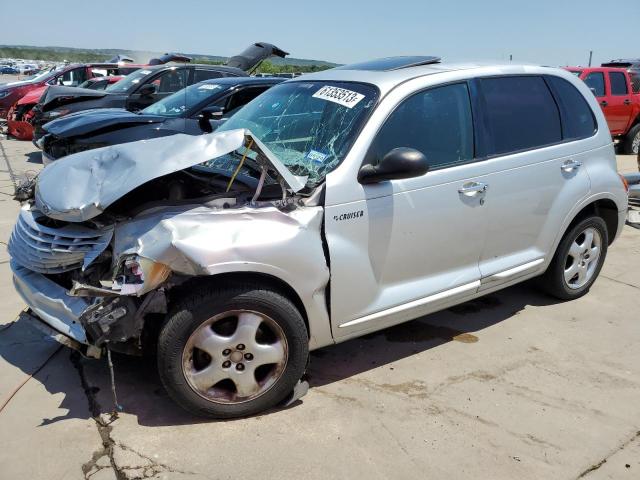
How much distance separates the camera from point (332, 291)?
3031 mm

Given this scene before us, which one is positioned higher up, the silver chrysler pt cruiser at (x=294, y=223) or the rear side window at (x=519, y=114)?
the rear side window at (x=519, y=114)

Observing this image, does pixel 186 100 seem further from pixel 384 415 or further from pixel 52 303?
pixel 384 415

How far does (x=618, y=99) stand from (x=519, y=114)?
33.6ft

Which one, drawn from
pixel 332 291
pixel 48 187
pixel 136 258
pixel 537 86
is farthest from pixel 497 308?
pixel 48 187

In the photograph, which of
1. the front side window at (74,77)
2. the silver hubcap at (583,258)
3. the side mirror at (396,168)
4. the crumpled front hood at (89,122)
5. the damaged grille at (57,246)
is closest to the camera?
the damaged grille at (57,246)

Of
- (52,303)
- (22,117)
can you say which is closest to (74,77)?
(22,117)

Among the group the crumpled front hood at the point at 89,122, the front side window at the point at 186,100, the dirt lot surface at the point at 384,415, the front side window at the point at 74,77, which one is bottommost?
the dirt lot surface at the point at 384,415

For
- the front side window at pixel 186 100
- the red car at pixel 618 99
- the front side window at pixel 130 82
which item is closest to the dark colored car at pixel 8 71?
the front side window at pixel 130 82

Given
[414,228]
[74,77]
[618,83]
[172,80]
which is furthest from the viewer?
[74,77]

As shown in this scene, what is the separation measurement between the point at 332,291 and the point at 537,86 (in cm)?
231

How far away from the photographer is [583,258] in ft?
14.8

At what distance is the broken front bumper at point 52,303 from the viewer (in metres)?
2.80

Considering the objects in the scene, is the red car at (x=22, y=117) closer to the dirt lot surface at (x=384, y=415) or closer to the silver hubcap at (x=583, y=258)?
the dirt lot surface at (x=384, y=415)

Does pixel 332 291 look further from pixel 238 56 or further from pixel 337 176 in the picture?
pixel 238 56
